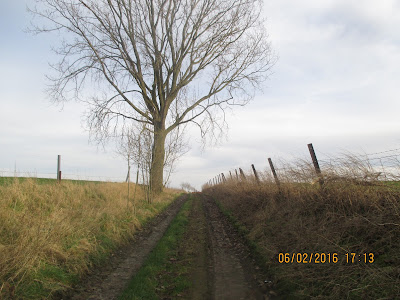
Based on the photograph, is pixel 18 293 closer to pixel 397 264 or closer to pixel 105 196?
pixel 397 264

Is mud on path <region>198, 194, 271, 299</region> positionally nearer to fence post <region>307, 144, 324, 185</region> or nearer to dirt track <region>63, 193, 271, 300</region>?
dirt track <region>63, 193, 271, 300</region>

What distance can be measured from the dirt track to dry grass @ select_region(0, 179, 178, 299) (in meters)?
0.46

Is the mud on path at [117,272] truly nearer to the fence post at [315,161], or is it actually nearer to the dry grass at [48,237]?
the dry grass at [48,237]

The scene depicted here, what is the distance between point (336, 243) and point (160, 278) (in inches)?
134

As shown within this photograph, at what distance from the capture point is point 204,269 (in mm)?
5723

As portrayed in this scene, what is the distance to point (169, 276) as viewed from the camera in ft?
18.0

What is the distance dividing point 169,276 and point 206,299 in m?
1.34

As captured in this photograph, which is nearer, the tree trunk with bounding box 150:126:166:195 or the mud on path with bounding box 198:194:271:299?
the mud on path with bounding box 198:194:271:299

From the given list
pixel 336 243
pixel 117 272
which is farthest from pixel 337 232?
pixel 117 272

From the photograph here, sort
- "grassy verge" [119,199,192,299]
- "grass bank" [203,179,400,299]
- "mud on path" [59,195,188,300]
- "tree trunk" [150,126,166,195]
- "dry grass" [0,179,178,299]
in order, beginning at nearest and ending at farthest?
"grass bank" [203,179,400,299]
"dry grass" [0,179,178,299]
"grassy verge" [119,199,192,299]
"mud on path" [59,195,188,300]
"tree trunk" [150,126,166,195]
